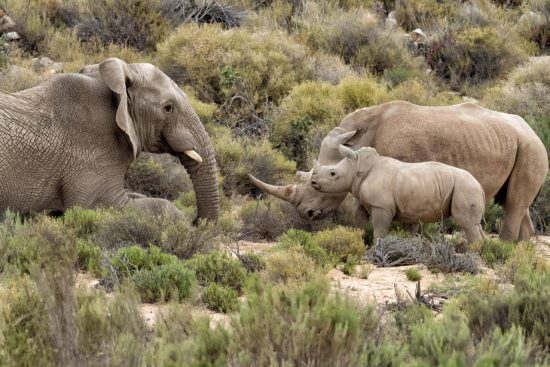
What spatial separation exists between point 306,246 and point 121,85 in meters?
2.61

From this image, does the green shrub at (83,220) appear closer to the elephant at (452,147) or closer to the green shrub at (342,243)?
the green shrub at (342,243)

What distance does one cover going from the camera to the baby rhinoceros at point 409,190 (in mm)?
9836

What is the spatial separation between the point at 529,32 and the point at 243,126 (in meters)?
11.3

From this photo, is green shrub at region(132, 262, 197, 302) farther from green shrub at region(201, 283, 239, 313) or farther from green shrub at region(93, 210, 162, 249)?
green shrub at region(93, 210, 162, 249)

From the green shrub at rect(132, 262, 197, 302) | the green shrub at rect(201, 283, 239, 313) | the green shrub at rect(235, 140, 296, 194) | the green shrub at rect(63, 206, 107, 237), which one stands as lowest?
the green shrub at rect(235, 140, 296, 194)

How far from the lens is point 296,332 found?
4.38 meters

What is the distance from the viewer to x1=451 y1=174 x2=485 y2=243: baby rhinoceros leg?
32.2 ft

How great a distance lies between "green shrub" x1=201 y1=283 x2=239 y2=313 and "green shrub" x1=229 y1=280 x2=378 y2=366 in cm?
218

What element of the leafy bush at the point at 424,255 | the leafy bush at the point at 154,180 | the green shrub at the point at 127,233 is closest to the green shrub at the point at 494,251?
the leafy bush at the point at 424,255

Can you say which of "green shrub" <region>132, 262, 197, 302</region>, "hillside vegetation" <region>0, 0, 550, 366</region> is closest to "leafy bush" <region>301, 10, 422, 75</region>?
"hillside vegetation" <region>0, 0, 550, 366</region>

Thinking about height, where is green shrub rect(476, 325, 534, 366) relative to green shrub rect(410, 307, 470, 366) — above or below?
above

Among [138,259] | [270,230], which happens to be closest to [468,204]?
[270,230]

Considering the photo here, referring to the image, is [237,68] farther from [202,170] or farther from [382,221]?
[382,221]

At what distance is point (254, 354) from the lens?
4.49 metres
